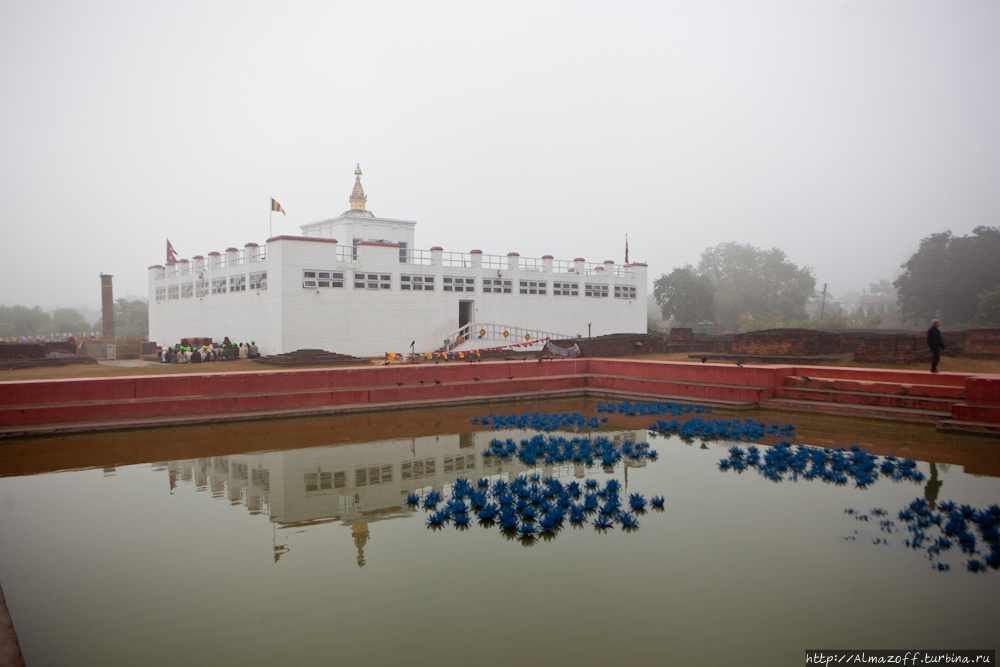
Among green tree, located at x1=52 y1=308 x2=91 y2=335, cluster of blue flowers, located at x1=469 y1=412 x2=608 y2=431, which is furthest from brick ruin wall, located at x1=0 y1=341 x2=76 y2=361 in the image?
green tree, located at x1=52 y1=308 x2=91 y2=335

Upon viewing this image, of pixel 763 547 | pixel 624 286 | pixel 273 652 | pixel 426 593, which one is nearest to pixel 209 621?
pixel 273 652

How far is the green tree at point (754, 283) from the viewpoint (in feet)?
217

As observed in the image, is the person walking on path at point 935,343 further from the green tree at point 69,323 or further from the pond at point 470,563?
the green tree at point 69,323

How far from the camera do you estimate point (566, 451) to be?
9867mm

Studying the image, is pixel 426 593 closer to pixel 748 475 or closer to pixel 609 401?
pixel 748 475

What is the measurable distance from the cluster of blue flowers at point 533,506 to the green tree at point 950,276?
47347mm

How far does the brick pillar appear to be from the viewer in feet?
116

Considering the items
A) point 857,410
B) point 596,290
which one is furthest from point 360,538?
point 596,290

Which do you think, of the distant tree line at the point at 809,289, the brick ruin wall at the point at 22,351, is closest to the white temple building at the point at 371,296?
the brick ruin wall at the point at 22,351

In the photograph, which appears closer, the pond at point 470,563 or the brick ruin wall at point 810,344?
the pond at point 470,563

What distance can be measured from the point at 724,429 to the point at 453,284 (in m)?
19.8

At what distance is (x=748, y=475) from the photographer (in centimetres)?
878

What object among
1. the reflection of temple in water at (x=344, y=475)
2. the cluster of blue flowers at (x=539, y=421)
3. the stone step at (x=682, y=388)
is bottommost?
the reflection of temple in water at (x=344, y=475)

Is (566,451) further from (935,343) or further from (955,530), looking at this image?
(935,343)
